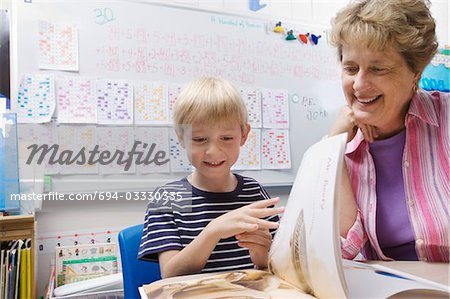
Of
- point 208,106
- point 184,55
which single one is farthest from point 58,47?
point 208,106

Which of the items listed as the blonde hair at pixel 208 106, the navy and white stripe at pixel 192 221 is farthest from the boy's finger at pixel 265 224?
the blonde hair at pixel 208 106

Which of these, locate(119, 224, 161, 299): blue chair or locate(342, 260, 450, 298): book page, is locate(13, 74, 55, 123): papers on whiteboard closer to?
locate(119, 224, 161, 299): blue chair

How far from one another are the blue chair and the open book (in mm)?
323

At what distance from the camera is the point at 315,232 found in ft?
1.29

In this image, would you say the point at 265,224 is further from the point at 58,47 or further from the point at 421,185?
the point at 58,47

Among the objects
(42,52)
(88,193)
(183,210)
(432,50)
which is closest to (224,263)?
(183,210)

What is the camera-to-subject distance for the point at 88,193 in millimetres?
1581

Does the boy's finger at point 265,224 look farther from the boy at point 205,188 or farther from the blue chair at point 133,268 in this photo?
the blue chair at point 133,268

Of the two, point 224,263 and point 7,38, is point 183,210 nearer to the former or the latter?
point 224,263

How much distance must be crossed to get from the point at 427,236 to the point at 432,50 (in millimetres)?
354

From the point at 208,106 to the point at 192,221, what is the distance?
0.24m

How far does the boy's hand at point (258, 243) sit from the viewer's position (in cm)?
57

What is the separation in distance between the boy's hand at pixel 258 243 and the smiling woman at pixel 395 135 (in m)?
0.18

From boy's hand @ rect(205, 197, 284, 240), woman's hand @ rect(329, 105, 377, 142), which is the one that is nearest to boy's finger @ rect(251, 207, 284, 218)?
boy's hand @ rect(205, 197, 284, 240)
